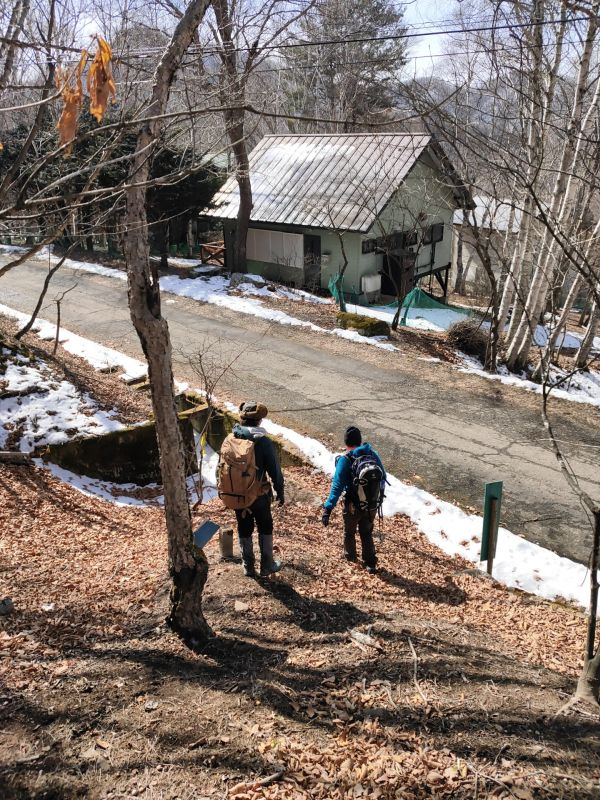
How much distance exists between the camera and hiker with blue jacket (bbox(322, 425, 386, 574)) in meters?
6.04

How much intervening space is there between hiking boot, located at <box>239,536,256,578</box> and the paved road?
156 inches

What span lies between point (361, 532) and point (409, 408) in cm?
554

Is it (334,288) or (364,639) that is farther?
(334,288)

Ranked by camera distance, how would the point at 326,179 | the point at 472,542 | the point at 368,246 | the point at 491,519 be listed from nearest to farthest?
the point at 491,519 → the point at 472,542 → the point at 368,246 → the point at 326,179

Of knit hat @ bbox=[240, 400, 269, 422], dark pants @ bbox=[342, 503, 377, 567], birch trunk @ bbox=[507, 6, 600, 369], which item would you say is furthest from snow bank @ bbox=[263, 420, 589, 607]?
knit hat @ bbox=[240, 400, 269, 422]

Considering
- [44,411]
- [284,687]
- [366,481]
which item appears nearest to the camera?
[284,687]

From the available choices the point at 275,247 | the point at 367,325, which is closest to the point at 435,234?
the point at 275,247

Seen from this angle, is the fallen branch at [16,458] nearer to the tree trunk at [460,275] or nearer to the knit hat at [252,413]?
the knit hat at [252,413]

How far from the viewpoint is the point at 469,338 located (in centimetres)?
1619

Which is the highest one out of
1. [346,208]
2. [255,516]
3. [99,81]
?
[346,208]

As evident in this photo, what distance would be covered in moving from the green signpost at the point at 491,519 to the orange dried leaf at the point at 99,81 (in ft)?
17.6

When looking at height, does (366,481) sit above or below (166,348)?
below

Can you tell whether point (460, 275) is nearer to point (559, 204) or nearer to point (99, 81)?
point (559, 204)

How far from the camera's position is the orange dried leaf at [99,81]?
2979 millimetres
